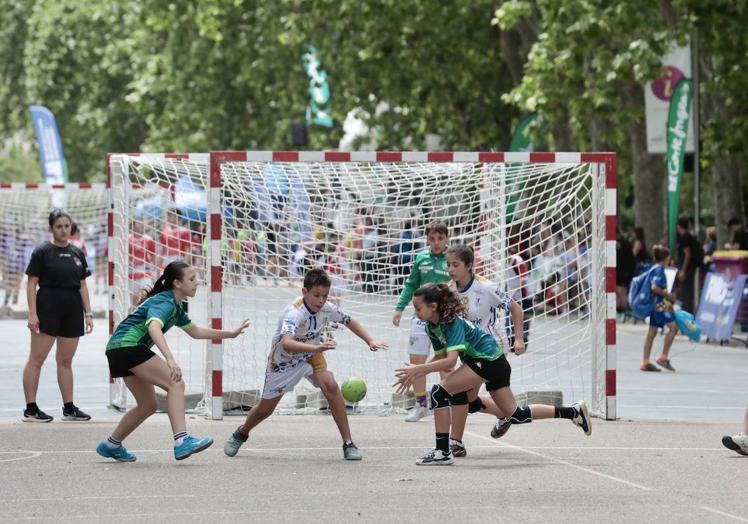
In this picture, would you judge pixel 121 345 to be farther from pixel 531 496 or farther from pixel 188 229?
pixel 188 229

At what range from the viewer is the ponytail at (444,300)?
446 inches

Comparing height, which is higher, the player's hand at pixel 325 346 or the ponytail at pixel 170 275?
the ponytail at pixel 170 275

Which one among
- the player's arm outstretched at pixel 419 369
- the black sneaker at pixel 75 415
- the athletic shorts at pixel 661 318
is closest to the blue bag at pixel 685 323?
the athletic shorts at pixel 661 318

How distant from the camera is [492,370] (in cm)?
1189

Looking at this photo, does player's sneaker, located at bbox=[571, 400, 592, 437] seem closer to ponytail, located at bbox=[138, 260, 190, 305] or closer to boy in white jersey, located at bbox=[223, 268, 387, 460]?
boy in white jersey, located at bbox=[223, 268, 387, 460]

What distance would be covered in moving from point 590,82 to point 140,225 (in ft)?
47.0

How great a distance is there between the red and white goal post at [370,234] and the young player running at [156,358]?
3.04m

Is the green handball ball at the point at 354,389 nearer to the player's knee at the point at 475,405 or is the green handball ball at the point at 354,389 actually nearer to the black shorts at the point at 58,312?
the black shorts at the point at 58,312

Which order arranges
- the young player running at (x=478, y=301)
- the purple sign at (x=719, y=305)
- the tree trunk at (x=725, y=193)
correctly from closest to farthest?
the young player running at (x=478, y=301) < the purple sign at (x=719, y=305) < the tree trunk at (x=725, y=193)

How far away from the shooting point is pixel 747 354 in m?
23.9

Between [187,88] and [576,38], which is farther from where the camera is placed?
[187,88]

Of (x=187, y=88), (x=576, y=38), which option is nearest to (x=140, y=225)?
(x=576, y=38)

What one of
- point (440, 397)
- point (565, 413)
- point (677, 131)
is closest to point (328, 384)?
point (440, 397)

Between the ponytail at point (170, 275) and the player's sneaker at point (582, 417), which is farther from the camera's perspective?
the player's sneaker at point (582, 417)
